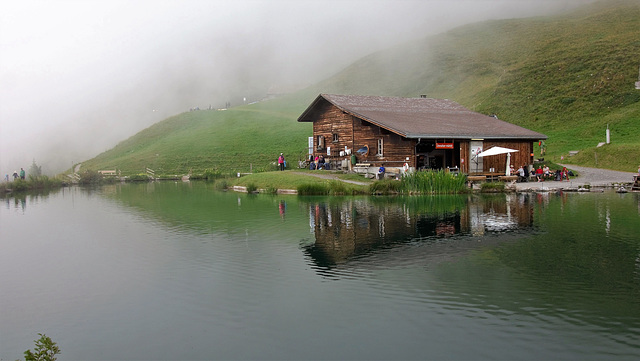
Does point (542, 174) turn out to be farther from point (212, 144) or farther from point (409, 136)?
point (212, 144)

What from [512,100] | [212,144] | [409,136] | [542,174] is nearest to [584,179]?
[542,174]

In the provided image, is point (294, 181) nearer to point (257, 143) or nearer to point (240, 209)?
point (240, 209)

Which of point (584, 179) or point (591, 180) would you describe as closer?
point (591, 180)

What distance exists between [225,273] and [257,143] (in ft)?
218

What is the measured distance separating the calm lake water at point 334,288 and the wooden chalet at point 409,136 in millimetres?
16164

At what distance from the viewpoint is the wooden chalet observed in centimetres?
3975

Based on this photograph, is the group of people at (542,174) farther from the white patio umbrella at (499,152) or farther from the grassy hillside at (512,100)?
the grassy hillside at (512,100)

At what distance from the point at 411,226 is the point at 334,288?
8840mm

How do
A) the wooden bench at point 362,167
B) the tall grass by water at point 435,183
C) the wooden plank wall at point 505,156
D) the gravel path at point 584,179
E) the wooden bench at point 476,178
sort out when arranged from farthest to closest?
the wooden bench at point 362,167
the wooden plank wall at point 505,156
the wooden bench at point 476,178
the gravel path at point 584,179
the tall grass by water at point 435,183

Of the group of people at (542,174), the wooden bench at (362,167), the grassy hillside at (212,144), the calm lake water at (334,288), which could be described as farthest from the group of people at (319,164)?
the calm lake water at (334,288)

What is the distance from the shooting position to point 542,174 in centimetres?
4016

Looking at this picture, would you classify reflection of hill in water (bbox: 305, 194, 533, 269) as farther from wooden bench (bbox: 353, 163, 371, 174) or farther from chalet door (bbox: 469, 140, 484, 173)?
wooden bench (bbox: 353, 163, 371, 174)

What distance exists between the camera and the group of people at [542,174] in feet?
130

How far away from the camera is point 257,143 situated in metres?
79.8
